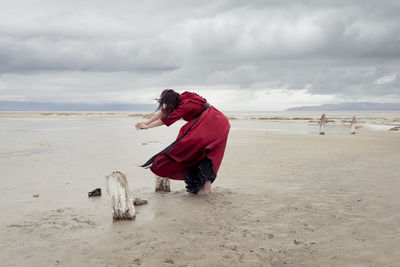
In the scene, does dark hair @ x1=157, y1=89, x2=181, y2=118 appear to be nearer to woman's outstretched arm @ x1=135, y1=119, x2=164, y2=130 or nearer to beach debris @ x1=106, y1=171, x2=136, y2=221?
woman's outstretched arm @ x1=135, y1=119, x2=164, y2=130

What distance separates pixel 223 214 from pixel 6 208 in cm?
→ 354

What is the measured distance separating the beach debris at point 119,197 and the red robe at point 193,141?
95 centimetres

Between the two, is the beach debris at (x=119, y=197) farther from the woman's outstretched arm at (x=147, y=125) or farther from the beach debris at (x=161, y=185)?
the beach debris at (x=161, y=185)

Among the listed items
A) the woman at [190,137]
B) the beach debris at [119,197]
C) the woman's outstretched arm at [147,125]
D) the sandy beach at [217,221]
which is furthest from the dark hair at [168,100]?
the sandy beach at [217,221]

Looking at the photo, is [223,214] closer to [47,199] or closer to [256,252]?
[256,252]

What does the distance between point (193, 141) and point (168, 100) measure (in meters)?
0.79

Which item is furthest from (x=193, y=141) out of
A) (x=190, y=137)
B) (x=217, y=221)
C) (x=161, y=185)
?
(x=161, y=185)

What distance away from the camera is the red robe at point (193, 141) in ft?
18.6

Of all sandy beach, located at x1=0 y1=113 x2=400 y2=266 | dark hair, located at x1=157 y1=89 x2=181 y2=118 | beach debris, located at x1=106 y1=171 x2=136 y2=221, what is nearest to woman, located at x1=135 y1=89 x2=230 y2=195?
dark hair, located at x1=157 y1=89 x2=181 y2=118

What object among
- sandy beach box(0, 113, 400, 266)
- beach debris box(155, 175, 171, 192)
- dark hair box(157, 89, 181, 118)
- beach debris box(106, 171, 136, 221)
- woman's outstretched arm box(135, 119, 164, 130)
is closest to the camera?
sandy beach box(0, 113, 400, 266)

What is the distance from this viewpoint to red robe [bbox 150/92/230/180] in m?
5.66

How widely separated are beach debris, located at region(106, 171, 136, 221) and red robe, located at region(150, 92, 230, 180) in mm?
955

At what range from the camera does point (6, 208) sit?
5590 mm

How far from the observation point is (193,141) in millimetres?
5633
